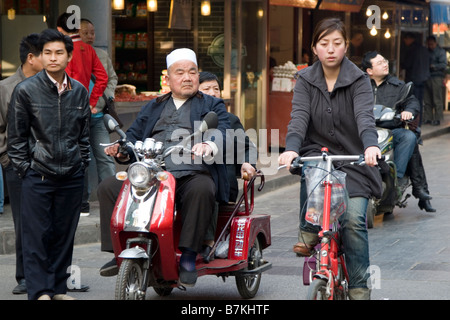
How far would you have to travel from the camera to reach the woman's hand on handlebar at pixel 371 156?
197 inches

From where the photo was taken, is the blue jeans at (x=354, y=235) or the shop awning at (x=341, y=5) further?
the shop awning at (x=341, y=5)

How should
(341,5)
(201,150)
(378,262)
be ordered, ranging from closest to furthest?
(201,150) < (378,262) < (341,5)

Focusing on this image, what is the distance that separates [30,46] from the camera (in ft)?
22.0

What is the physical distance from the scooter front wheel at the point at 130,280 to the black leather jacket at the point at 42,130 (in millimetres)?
983

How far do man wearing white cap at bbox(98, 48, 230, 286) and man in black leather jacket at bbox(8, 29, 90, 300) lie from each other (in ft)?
1.41

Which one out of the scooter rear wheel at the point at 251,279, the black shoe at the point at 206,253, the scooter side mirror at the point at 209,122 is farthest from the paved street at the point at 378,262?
the scooter side mirror at the point at 209,122

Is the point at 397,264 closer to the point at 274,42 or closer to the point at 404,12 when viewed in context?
the point at 274,42

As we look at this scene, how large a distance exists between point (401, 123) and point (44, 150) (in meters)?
5.01

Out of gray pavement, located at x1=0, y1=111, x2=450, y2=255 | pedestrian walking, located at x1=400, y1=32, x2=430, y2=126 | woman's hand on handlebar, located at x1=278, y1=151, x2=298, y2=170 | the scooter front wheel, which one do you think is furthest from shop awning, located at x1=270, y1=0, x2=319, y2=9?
woman's hand on handlebar, located at x1=278, y1=151, x2=298, y2=170

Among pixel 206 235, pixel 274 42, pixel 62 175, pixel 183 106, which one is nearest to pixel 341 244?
pixel 206 235

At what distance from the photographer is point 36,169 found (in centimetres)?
614

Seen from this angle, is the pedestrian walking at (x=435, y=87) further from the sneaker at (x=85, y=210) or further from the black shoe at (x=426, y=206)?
the sneaker at (x=85, y=210)

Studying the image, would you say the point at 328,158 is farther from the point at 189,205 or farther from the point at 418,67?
the point at 418,67

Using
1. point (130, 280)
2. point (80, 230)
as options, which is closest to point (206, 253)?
point (130, 280)
